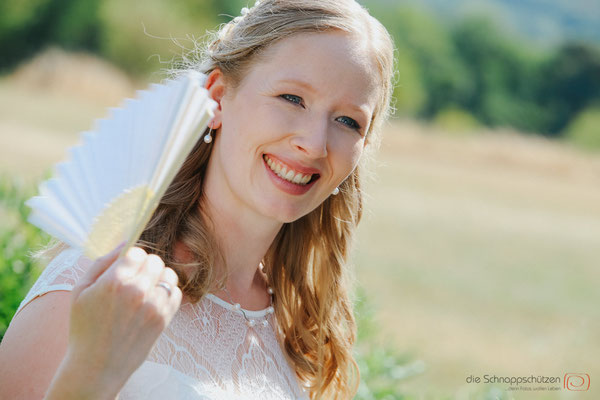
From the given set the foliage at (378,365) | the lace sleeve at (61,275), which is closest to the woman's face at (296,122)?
the lace sleeve at (61,275)

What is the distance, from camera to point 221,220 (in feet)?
7.75

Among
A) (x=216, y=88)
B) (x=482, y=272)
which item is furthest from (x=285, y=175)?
(x=482, y=272)

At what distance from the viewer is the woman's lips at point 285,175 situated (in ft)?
7.13

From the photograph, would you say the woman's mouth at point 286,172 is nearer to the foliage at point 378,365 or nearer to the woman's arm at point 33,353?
the woman's arm at point 33,353

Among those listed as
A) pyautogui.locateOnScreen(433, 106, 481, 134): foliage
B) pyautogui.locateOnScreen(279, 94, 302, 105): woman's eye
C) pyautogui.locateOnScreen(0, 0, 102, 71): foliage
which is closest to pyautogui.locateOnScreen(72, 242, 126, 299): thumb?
pyautogui.locateOnScreen(279, 94, 302, 105): woman's eye

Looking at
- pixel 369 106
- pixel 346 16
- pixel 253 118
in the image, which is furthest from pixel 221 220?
pixel 346 16

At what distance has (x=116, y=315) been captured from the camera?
1.41 meters

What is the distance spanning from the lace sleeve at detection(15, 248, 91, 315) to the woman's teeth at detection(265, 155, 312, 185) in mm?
570

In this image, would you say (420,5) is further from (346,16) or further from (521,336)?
(346,16)

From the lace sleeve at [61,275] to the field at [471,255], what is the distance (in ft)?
4.82

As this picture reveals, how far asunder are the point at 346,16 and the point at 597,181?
24987 millimetres

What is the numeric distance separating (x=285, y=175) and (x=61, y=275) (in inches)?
26.3

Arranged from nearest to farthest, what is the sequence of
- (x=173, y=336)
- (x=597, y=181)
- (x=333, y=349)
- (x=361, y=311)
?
(x=173, y=336) < (x=333, y=349) < (x=361, y=311) < (x=597, y=181)

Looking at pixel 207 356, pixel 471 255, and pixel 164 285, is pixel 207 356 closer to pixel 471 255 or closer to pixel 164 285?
pixel 164 285
